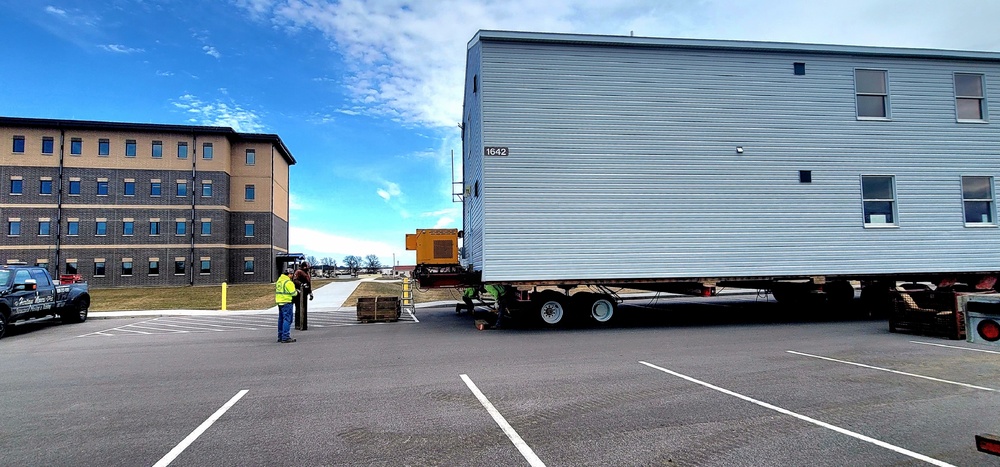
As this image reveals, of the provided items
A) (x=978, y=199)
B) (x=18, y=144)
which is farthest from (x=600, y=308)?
(x=18, y=144)

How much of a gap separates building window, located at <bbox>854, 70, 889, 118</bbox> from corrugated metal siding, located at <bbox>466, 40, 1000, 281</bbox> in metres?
0.22

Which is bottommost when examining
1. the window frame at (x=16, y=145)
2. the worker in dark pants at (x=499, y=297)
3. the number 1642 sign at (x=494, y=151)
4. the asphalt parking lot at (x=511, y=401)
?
the asphalt parking lot at (x=511, y=401)

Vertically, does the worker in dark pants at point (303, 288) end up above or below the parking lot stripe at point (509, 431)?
above

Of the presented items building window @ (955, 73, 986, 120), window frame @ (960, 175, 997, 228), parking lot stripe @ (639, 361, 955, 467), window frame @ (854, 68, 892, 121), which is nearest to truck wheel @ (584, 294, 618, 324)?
parking lot stripe @ (639, 361, 955, 467)

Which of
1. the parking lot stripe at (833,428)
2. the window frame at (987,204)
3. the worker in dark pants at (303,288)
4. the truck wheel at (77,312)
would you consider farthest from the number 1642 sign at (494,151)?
the truck wheel at (77,312)

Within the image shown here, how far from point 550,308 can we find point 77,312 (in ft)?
49.6

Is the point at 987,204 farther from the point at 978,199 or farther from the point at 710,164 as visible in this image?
the point at 710,164

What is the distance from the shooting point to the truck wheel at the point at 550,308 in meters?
12.9

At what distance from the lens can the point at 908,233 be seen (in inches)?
540

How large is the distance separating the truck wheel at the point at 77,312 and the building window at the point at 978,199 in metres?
25.9

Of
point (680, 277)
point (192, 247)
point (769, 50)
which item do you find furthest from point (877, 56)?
point (192, 247)

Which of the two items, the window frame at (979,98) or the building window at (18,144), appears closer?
the window frame at (979,98)

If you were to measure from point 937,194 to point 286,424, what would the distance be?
1637 cm

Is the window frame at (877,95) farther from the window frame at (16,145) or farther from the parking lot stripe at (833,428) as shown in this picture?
the window frame at (16,145)
